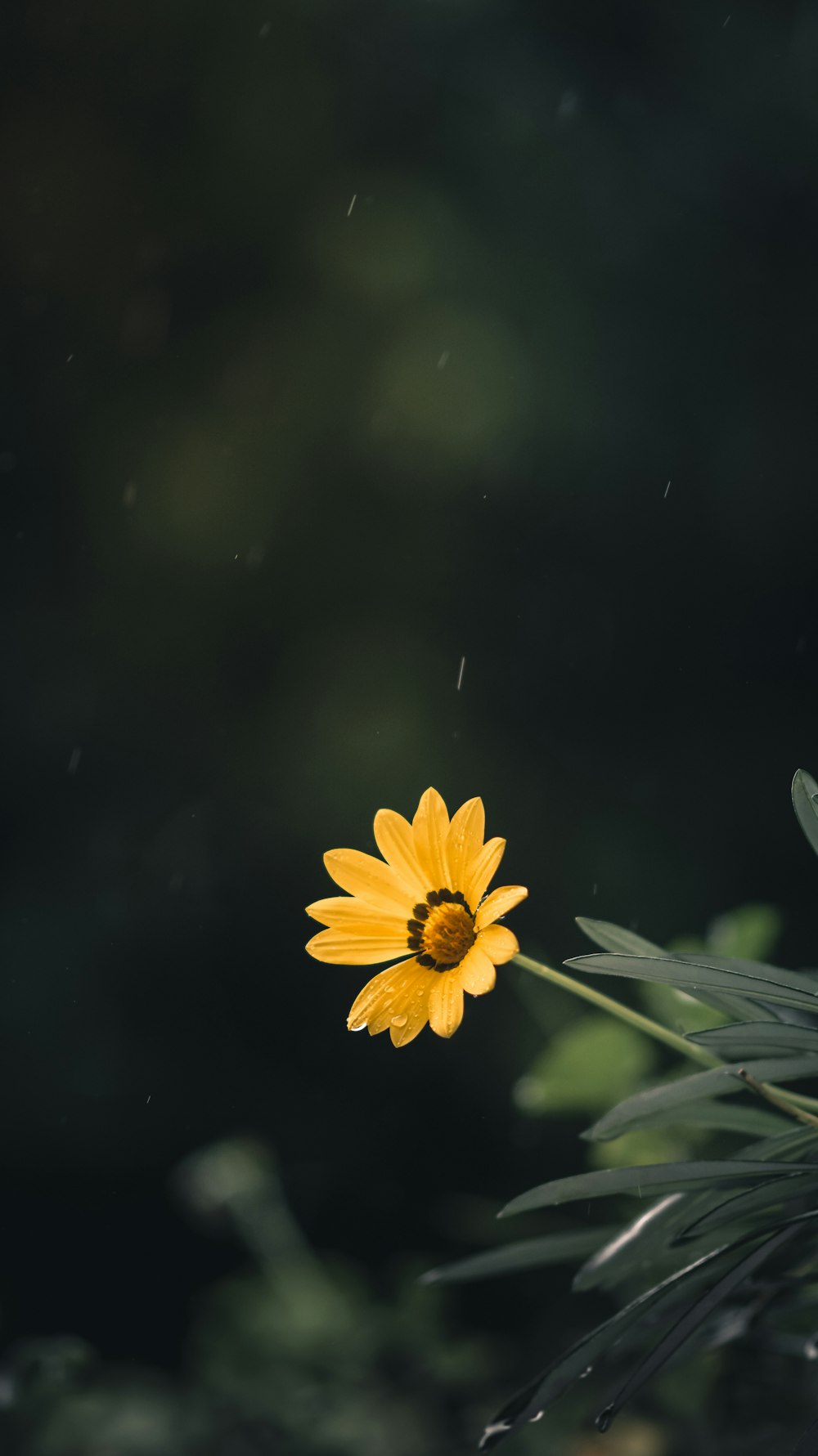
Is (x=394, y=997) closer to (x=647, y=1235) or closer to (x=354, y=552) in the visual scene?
(x=647, y=1235)

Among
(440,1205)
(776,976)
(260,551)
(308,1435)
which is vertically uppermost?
(776,976)

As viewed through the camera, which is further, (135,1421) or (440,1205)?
(440,1205)

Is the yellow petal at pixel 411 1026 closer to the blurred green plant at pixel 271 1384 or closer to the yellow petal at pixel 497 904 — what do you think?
the yellow petal at pixel 497 904

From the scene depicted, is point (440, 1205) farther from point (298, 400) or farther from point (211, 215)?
point (211, 215)

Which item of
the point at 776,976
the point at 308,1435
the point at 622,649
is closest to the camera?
the point at 776,976

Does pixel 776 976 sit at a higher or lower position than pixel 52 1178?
higher

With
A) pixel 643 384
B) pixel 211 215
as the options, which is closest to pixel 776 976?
pixel 643 384

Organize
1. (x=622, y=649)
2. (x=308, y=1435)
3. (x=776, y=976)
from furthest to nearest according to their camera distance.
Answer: (x=622, y=649) → (x=308, y=1435) → (x=776, y=976)

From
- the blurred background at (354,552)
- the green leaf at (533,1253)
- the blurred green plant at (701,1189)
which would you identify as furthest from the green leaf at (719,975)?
the blurred background at (354,552)
